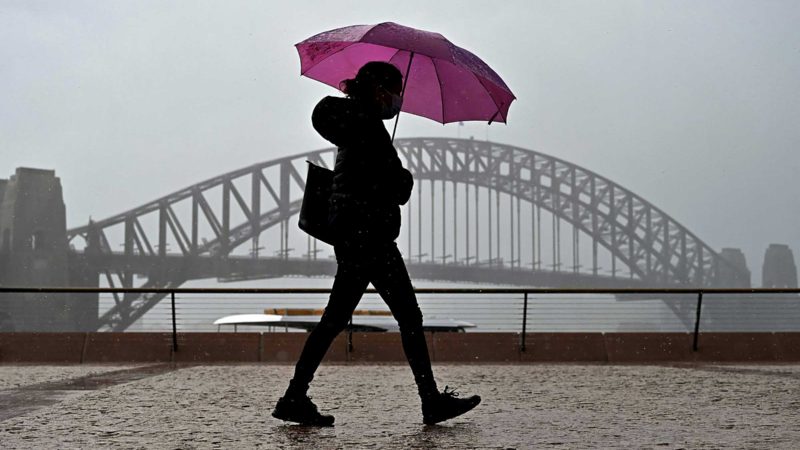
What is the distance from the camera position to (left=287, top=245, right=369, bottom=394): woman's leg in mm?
3719

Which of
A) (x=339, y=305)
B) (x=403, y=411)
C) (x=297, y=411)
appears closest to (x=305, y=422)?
(x=297, y=411)

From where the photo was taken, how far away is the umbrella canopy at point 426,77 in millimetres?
4223

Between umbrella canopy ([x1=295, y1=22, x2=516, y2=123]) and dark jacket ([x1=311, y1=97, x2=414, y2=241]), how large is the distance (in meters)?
0.52

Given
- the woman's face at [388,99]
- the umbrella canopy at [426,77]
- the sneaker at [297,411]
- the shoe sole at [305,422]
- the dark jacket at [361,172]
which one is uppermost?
the umbrella canopy at [426,77]

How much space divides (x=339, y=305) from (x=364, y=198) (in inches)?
16.0

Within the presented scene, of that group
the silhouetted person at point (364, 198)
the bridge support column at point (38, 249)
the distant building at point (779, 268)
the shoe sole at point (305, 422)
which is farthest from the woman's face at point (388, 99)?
the distant building at point (779, 268)

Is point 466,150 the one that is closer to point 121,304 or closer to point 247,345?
point 121,304

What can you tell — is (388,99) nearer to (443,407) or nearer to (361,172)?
(361,172)

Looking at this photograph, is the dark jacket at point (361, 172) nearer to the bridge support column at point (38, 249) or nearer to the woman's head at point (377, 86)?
the woman's head at point (377, 86)

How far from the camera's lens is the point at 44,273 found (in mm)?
44312

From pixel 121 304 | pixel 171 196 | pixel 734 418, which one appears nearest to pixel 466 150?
pixel 171 196

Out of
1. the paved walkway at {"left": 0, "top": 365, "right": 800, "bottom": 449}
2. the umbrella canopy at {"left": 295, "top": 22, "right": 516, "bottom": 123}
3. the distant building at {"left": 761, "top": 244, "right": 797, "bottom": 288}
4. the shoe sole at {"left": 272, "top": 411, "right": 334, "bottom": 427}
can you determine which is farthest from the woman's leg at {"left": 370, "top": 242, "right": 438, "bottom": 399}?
the distant building at {"left": 761, "top": 244, "right": 797, "bottom": 288}

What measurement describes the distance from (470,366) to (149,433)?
553cm

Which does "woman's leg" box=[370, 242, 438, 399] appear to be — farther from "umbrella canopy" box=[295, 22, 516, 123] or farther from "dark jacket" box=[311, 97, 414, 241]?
"umbrella canopy" box=[295, 22, 516, 123]
